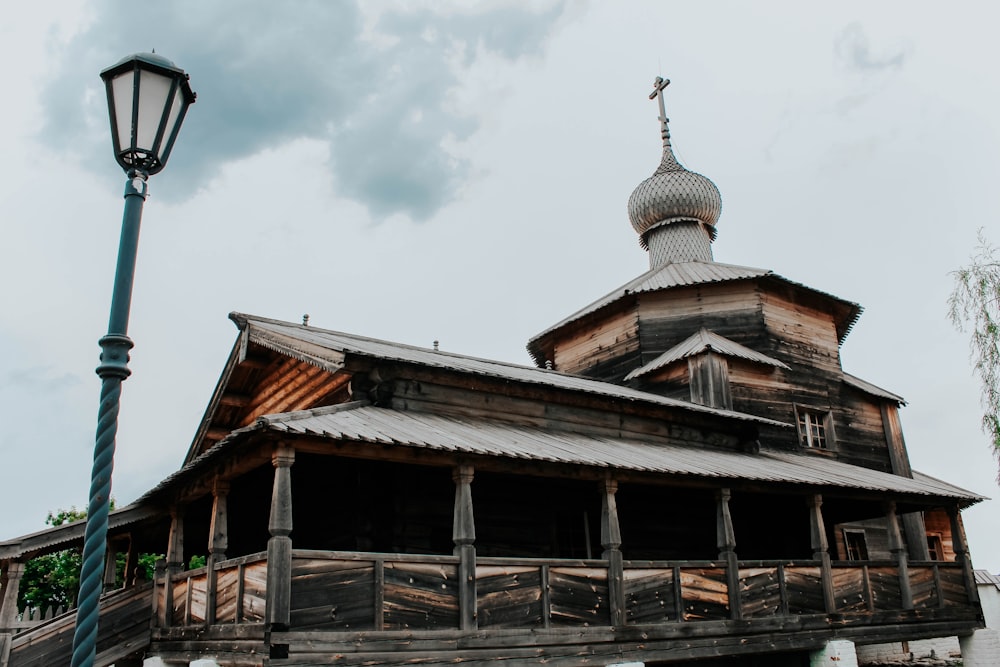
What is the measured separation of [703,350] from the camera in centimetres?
1841

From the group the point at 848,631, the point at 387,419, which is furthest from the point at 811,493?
the point at 387,419

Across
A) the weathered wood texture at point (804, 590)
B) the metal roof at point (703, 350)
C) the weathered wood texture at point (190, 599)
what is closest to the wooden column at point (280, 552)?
the weathered wood texture at point (190, 599)

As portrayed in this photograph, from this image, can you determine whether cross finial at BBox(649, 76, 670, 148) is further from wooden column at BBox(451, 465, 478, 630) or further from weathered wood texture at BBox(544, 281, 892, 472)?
wooden column at BBox(451, 465, 478, 630)

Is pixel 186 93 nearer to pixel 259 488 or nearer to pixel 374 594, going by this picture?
pixel 374 594

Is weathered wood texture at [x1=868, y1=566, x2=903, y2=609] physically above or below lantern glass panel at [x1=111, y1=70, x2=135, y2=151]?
below

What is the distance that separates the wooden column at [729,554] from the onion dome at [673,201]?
12.9 metres

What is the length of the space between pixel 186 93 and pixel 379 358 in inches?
266

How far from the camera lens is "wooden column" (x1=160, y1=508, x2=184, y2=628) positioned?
12312 millimetres

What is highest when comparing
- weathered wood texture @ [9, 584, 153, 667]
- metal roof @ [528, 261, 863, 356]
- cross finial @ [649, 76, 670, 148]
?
cross finial @ [649, 76, 670, 148]

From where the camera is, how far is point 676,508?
1509 cm

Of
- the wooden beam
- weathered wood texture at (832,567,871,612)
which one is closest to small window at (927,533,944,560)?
weathered wood texture at (832,567,871,612)

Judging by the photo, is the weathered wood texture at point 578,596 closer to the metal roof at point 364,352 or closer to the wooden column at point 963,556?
the metal roof at point 364,352

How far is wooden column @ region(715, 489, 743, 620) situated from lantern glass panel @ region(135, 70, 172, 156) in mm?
10202

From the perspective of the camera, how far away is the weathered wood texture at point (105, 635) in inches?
454
